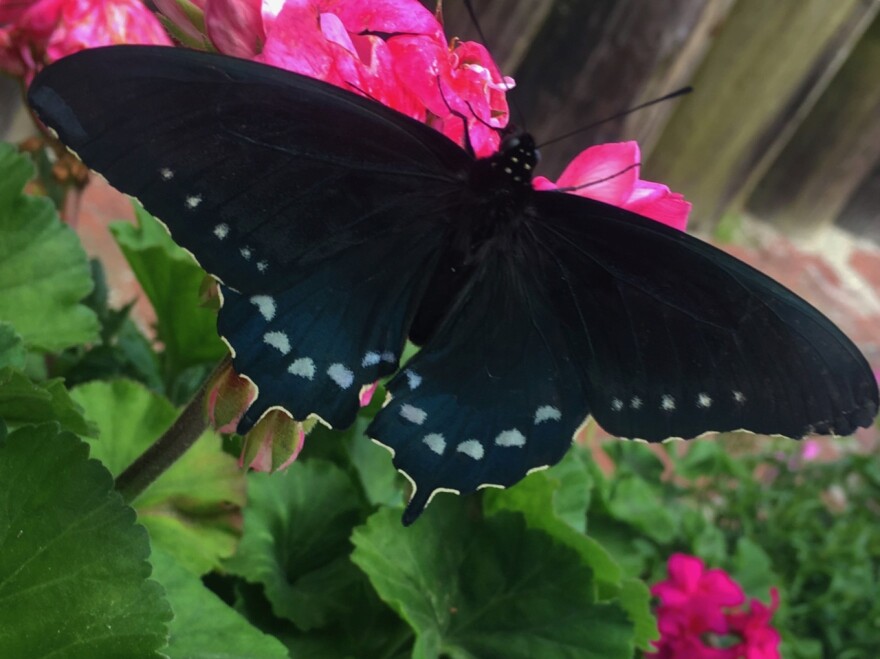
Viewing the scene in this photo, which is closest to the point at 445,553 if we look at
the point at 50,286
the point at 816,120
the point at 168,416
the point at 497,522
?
the point at 497,522

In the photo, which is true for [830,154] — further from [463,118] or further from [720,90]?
[463,118]

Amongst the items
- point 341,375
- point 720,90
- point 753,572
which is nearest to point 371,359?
point 341,375

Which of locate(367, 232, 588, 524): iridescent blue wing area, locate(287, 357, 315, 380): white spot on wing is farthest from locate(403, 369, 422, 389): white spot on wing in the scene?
locate(287, 357, 315, 380): white spot on wing

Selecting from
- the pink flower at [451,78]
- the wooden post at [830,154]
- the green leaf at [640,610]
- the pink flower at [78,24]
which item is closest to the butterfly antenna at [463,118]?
the pink flower at [451,78]

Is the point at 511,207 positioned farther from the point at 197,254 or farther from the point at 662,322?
the point at 197,254

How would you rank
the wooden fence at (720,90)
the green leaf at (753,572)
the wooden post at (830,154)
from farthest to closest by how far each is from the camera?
the wooden post at (830,154) < the wooden fence at (720,90) < the green leaf at (753,572)

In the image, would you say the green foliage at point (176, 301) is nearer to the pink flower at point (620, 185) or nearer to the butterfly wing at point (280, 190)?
the butterfly wing at point (280, 190)

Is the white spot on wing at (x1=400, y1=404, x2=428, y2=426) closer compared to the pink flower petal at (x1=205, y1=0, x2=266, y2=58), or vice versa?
the pink flower petal at (x1=205, y1=0, x2=266, y2=58)

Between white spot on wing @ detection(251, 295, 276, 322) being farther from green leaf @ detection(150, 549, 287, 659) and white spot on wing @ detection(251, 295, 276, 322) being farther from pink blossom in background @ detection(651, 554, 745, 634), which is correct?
pink blossom in background @ detection(651, 554, 745, 634)
